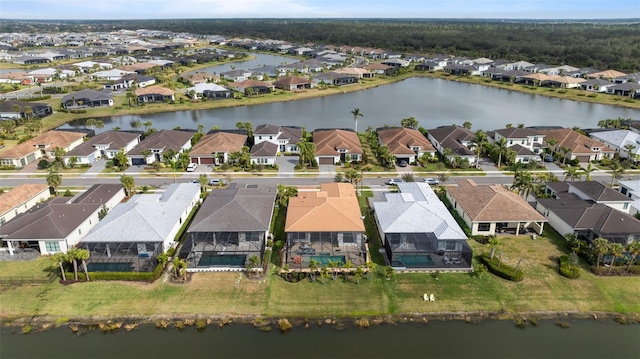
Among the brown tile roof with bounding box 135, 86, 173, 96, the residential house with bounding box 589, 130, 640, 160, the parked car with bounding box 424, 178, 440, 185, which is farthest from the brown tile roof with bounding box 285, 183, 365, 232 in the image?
the brown tile roof with bounding box 135, 86, 173, 96

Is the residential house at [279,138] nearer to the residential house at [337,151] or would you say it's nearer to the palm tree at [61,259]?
the residential house at [337,151]

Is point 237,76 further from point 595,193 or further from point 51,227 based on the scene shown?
point 595,193

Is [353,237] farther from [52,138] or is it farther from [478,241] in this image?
[52,138]

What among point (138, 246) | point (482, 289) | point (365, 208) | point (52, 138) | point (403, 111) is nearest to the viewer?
point (482, 289)

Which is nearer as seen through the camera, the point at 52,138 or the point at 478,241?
the point at 478,241

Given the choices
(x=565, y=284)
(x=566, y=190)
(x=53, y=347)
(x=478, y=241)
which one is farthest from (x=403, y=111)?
(x=53, y=347)

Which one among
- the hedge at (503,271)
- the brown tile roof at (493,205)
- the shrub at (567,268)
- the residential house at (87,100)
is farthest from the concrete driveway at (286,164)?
the residential house at (87,100)

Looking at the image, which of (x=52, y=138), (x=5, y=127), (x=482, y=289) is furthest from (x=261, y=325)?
(x=5, y=127)

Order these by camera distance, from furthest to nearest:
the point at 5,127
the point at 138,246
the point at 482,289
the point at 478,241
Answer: the point at 5,127 → the point at 478,241 → the point at 138,246 → the point at 482,289

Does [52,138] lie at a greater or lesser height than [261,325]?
greater
